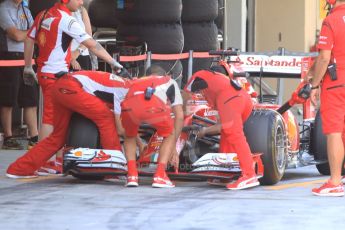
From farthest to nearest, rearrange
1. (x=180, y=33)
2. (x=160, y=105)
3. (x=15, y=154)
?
(x=180, y=33) < (x=15, y=154) < (x=160, y=105)

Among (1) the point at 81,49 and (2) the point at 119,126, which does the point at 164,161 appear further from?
(1) the point at 81,49

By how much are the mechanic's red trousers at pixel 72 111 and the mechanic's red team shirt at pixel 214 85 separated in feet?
2.69

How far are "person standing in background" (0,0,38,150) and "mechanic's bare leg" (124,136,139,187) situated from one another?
3670 millimetres

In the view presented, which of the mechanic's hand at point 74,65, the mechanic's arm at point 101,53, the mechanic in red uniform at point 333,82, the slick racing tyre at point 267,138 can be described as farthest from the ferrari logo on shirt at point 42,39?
the mechanic in red uniform at point 333,82

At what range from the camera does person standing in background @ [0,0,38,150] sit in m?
12.6

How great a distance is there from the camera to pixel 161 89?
29.3 ft

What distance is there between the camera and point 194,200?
8.35 metres

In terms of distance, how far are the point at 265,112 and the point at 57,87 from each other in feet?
6.55

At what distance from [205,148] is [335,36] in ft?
6.02

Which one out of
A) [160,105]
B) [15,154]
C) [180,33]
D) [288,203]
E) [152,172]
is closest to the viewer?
[288,203]

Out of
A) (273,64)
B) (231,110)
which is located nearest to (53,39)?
(231,110)

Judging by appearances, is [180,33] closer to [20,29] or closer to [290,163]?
[20,29]

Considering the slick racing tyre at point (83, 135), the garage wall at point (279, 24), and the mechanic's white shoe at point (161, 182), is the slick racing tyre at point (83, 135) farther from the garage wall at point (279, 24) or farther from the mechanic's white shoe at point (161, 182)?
the garage wall at point (279, 24)

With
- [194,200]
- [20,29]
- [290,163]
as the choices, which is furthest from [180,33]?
[194,200]
